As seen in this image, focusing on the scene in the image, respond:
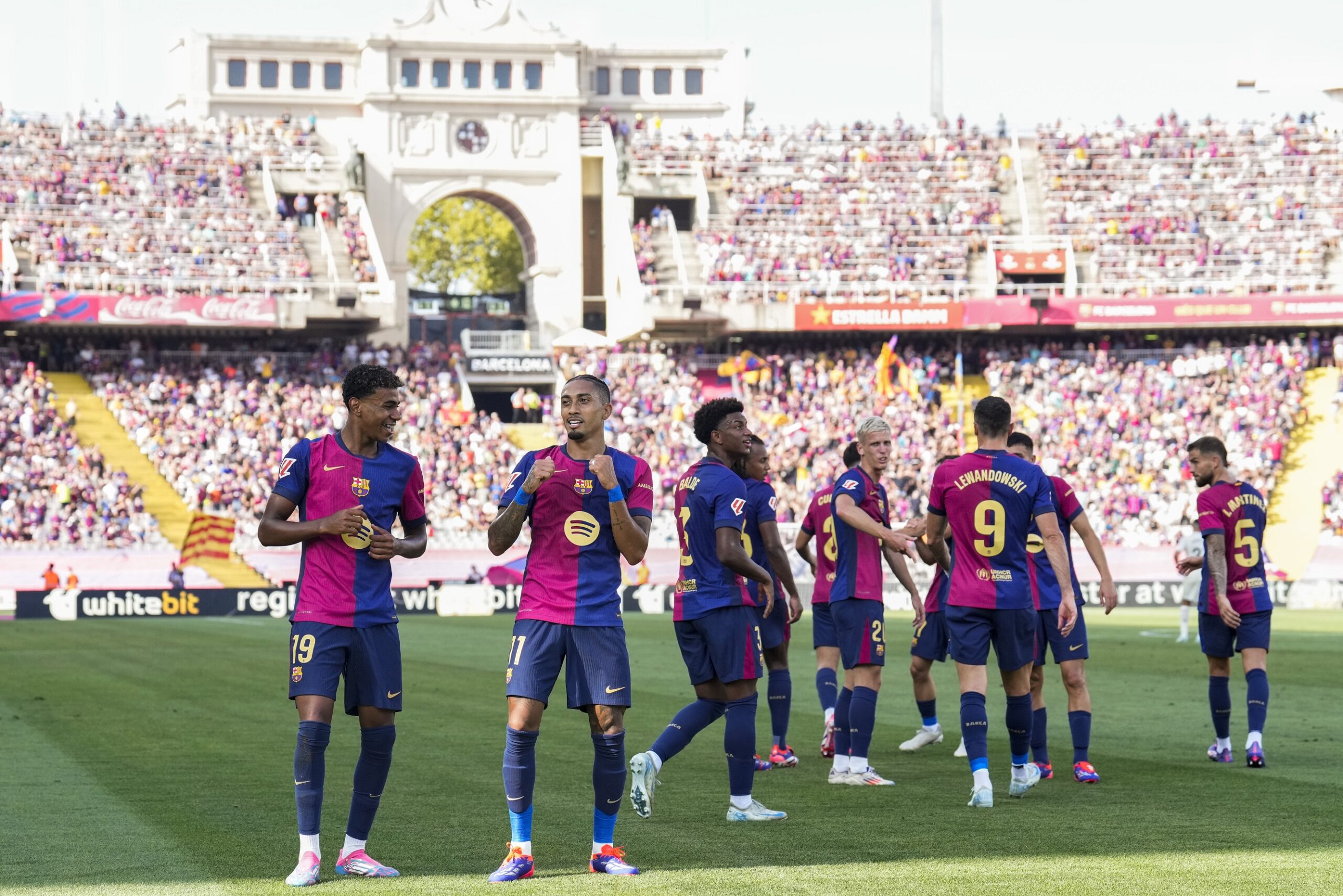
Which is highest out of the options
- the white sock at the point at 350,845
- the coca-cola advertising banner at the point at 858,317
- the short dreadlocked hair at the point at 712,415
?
the coca-cola advertising banner at the point at 858,317

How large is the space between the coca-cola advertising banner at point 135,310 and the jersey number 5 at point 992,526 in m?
38.5

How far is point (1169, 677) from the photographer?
2005 cm

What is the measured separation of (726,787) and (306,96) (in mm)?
51718

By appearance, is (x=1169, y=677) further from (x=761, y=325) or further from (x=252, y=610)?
(x=761, y=325)

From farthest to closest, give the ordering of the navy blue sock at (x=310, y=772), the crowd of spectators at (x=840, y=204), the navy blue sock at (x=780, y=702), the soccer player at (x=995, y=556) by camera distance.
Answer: the crowd of spectators at (x=840, y=204), the navy blue sock at (x=780, y=702), the soccer player at (x=995, y=556), the navy blue sock at (x=310, y=772)

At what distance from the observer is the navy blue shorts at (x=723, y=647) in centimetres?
929

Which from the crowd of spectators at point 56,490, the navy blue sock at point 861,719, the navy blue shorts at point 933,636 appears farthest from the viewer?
the crowd of spectators at point 56,490

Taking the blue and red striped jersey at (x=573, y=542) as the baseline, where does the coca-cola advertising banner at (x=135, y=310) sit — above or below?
above

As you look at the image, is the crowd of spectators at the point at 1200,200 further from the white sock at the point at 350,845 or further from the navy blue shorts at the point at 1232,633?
the white sock at the point at 350,845

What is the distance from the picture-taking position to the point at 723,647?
9.31 metres

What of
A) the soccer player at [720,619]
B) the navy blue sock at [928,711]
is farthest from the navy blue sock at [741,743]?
the navy blue sock at [928,711]

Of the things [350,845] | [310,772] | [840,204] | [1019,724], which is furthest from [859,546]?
[840,204]

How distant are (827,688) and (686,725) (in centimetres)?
360

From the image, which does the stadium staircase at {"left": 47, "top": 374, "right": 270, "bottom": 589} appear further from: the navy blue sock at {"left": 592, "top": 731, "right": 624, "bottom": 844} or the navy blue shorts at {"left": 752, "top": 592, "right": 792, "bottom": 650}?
the navy blue sock at {"left": 592, "top": 731, "right": 624, "bottom": 844}
